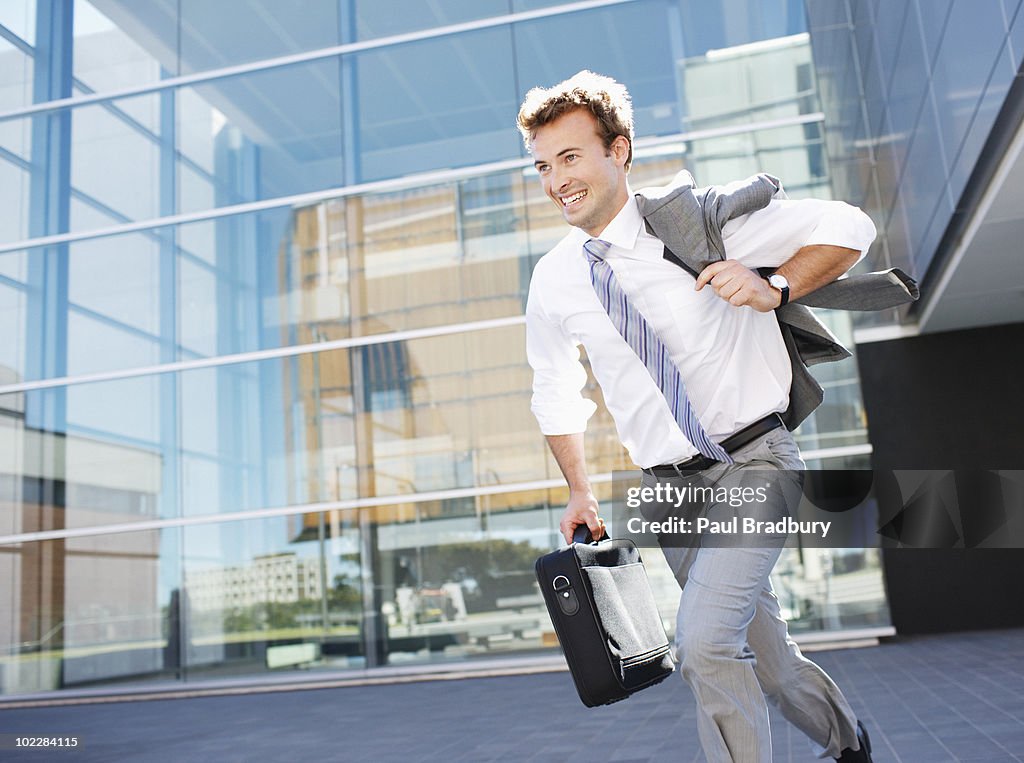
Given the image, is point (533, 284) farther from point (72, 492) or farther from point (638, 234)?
point (72, 492)

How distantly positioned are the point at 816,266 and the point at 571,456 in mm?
913

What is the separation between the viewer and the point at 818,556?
9.47m

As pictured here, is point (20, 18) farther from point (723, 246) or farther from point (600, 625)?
point (600, 625)

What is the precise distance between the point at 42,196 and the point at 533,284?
1049 cm

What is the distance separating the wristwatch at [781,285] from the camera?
8.06ft

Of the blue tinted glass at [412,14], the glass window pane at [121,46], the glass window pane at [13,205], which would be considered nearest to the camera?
the blue tinted glass at [412,14]

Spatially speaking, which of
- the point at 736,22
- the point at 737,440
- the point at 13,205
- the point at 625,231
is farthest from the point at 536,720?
the point at 13,205

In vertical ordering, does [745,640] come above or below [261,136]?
below

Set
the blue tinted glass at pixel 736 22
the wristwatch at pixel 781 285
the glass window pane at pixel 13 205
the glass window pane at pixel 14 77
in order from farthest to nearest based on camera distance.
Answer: the glass window pane at pixel 14 77 < the glass window pane at pixel 13 205 < the blue tinted glass at pixel 736 22 < the wristwatch at pixel 781 285

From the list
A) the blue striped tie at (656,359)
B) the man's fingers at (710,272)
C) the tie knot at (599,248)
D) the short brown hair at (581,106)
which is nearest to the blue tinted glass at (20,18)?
the short brown hair at (581,106)

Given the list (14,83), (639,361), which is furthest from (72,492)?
(639,361)

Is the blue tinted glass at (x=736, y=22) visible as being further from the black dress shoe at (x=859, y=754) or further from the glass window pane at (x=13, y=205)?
the black dress shoe at (x=859, y=754)

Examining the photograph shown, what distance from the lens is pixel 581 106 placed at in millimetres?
2736

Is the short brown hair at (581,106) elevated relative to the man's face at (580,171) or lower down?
elevated
